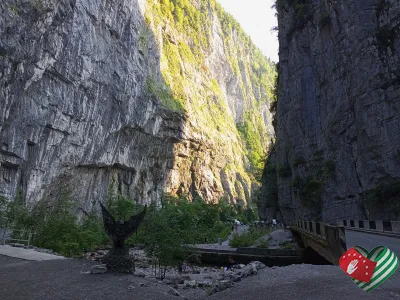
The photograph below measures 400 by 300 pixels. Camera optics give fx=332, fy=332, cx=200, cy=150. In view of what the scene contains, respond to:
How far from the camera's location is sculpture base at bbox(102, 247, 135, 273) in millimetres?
11797

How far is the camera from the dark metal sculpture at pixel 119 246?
1184 centimetres

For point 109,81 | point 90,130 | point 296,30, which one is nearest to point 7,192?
point 90,130

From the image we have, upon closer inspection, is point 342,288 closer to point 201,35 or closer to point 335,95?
point 335,95

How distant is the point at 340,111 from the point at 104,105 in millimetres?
28401

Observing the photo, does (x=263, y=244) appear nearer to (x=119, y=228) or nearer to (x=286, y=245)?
(x=286, y=245)

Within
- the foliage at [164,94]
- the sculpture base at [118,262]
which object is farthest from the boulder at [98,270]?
the foliage at [164,94]

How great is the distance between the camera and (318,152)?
29.9 metres

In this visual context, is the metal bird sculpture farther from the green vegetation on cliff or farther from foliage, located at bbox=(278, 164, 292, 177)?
the green vegetation on cliff

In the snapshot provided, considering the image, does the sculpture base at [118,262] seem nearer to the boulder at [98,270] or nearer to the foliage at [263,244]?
the boulder at [98,270]

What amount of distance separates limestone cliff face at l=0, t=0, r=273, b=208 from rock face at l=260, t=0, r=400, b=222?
72.7 feet

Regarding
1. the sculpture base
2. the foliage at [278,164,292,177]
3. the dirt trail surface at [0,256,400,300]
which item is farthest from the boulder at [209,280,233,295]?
the foliage at [278,164,292,177]

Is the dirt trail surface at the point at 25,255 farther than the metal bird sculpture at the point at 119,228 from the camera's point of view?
Yes

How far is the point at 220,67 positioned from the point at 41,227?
8985cm

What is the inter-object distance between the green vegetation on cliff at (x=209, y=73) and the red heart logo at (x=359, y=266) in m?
49.5
